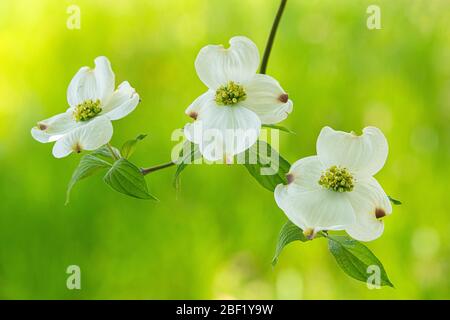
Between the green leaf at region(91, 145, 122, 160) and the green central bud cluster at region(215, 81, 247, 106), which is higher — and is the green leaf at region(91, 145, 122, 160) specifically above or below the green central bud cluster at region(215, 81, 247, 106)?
below

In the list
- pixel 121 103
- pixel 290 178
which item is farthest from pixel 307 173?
pixel 121 103

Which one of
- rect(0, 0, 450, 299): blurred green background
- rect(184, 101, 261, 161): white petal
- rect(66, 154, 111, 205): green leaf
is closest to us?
rect(184, 101, 261, 161): white petal

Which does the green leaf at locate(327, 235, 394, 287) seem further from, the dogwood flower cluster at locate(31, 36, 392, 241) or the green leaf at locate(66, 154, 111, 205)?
the green leaf at locate(66, 154, 111, 205)

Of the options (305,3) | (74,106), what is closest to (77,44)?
(305,3)

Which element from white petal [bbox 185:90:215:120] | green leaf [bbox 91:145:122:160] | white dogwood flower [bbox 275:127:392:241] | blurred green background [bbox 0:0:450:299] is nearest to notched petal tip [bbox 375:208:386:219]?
white dogwood flower [bbox 275:127:392:241]

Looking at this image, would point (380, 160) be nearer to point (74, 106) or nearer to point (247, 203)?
point (74, 106)

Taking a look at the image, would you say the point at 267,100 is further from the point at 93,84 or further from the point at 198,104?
the point at 93,84
